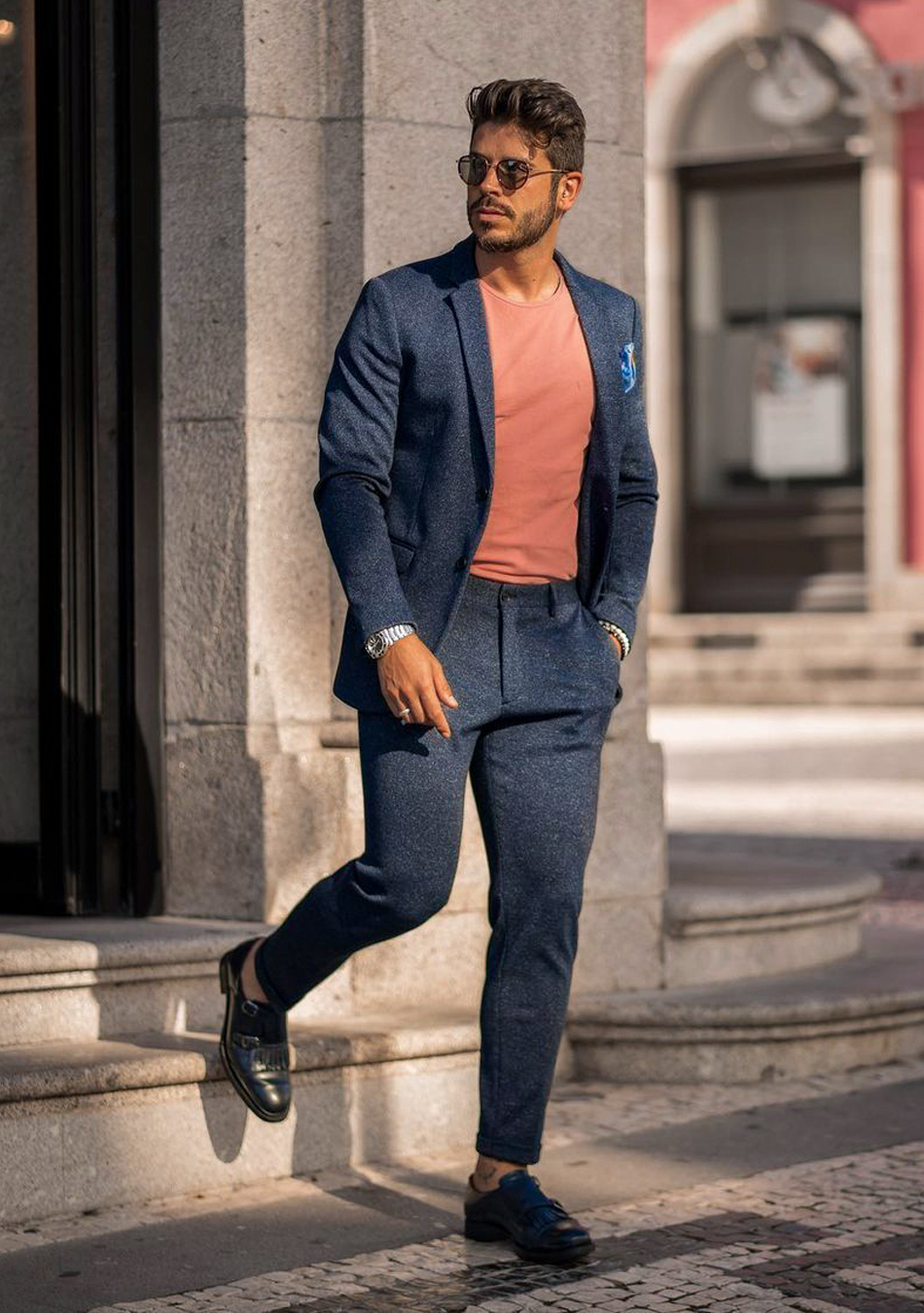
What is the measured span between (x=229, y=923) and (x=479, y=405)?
172cm

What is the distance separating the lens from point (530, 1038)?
15.0 ft

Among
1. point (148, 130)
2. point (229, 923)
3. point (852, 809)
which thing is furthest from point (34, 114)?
point (852, 809)

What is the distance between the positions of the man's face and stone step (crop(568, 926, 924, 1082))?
227 cm

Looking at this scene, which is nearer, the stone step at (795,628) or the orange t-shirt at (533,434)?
the orange t-shirt at (533,434)

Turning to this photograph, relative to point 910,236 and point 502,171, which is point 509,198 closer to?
point 502,171

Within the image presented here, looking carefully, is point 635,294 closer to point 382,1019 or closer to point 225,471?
point 225,471

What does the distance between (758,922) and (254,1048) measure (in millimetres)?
Answer: 2020

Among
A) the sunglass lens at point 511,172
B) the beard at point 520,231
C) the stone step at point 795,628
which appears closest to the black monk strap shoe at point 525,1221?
the beard at point 520,231

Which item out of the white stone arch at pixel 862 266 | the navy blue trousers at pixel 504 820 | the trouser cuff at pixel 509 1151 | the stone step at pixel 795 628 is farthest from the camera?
the white stone arch at pixel 862 266

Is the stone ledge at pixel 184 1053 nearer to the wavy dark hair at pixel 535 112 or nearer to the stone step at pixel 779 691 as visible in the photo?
the wavy dark hair at pixel 535 112

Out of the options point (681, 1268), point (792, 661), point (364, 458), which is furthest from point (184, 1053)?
point (792, 661)

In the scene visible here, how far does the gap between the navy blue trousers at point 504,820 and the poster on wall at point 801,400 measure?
18876 mm

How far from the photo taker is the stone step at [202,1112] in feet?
15.7

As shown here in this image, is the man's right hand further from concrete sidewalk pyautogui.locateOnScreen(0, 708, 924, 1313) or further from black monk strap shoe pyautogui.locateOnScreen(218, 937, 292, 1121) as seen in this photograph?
concrete sidewalk pyautogui.locateOnScreen(0, 708, 924, 1313)
